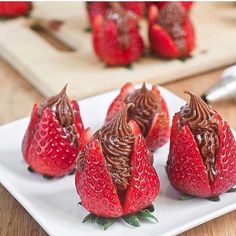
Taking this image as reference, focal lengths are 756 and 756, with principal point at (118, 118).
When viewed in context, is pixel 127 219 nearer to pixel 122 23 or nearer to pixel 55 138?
pixel 55 138

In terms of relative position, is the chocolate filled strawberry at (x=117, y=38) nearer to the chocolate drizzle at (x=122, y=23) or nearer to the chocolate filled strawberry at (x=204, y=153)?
the chocolate drizzle at (x=122, y=23)

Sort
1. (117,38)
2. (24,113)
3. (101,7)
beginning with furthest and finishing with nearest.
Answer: (101,7) < (117,38) < (24,113)

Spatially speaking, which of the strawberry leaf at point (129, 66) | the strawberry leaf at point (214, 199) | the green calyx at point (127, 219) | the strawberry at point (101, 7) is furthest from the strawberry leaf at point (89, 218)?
the strawberry at point (101, 7)

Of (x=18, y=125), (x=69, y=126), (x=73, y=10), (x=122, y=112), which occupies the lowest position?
(x=73, y=10)

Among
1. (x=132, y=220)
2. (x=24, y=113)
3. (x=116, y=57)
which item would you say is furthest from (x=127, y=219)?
(x=116, y=57)

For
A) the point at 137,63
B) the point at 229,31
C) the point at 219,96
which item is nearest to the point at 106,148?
the point at 219,96

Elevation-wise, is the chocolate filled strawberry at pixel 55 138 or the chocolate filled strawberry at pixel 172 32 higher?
the chocolate filled strawberry at pixel 55 138

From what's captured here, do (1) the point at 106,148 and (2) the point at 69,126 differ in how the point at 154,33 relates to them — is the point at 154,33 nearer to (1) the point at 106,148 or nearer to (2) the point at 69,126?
(2) the point at 69,126
